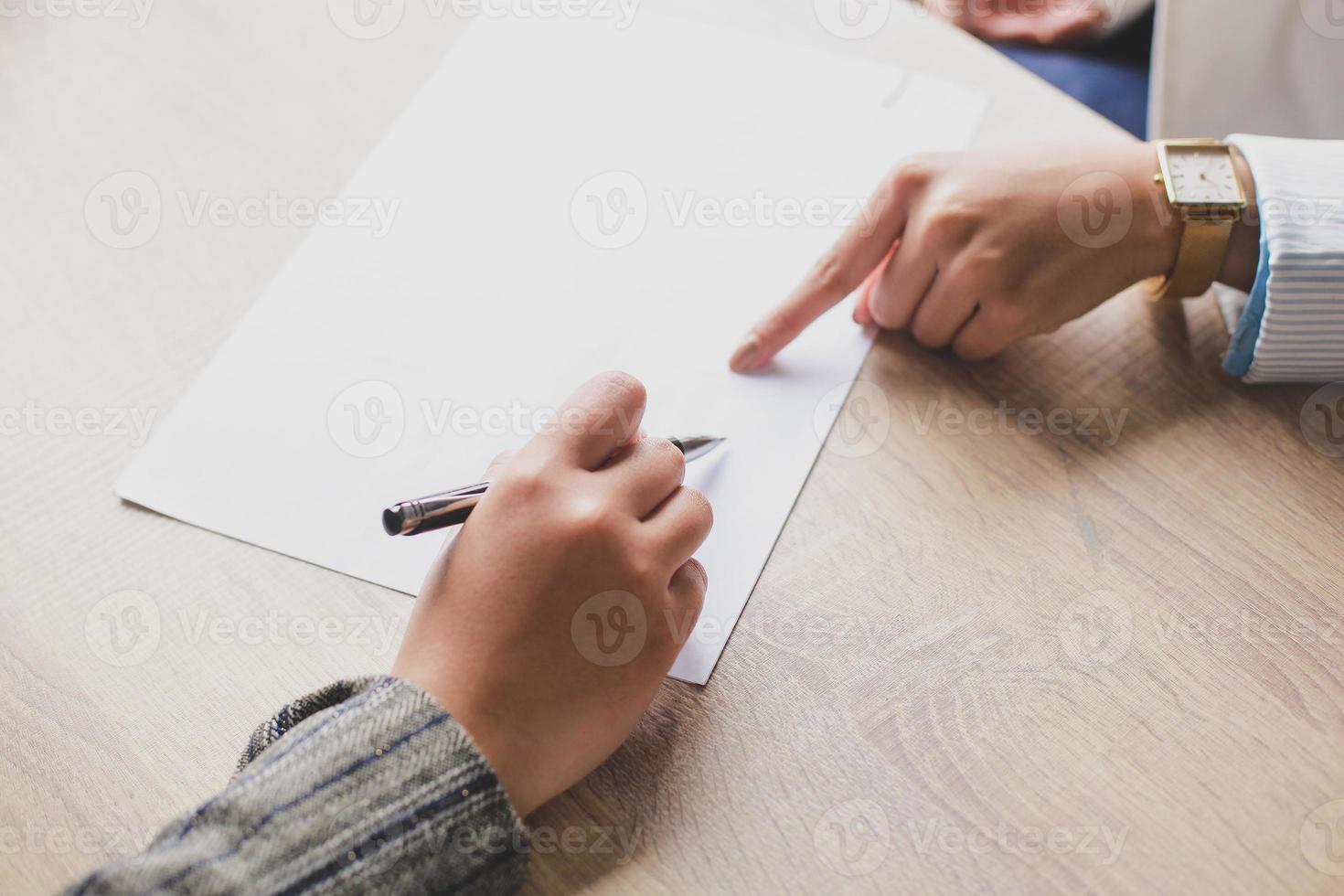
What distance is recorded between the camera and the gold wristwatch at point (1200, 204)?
2.43ft

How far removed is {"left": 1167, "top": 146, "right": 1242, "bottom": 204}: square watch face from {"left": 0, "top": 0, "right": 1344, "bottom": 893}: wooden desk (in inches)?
3.5

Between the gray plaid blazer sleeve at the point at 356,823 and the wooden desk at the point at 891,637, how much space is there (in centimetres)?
5

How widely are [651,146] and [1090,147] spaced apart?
36 centimetres

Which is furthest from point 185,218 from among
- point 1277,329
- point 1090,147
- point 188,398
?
point 1277,329

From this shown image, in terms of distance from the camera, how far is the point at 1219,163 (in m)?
0.76

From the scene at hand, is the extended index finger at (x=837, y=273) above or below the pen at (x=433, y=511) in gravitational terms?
below

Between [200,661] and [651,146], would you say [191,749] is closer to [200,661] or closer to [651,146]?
[200,661]
